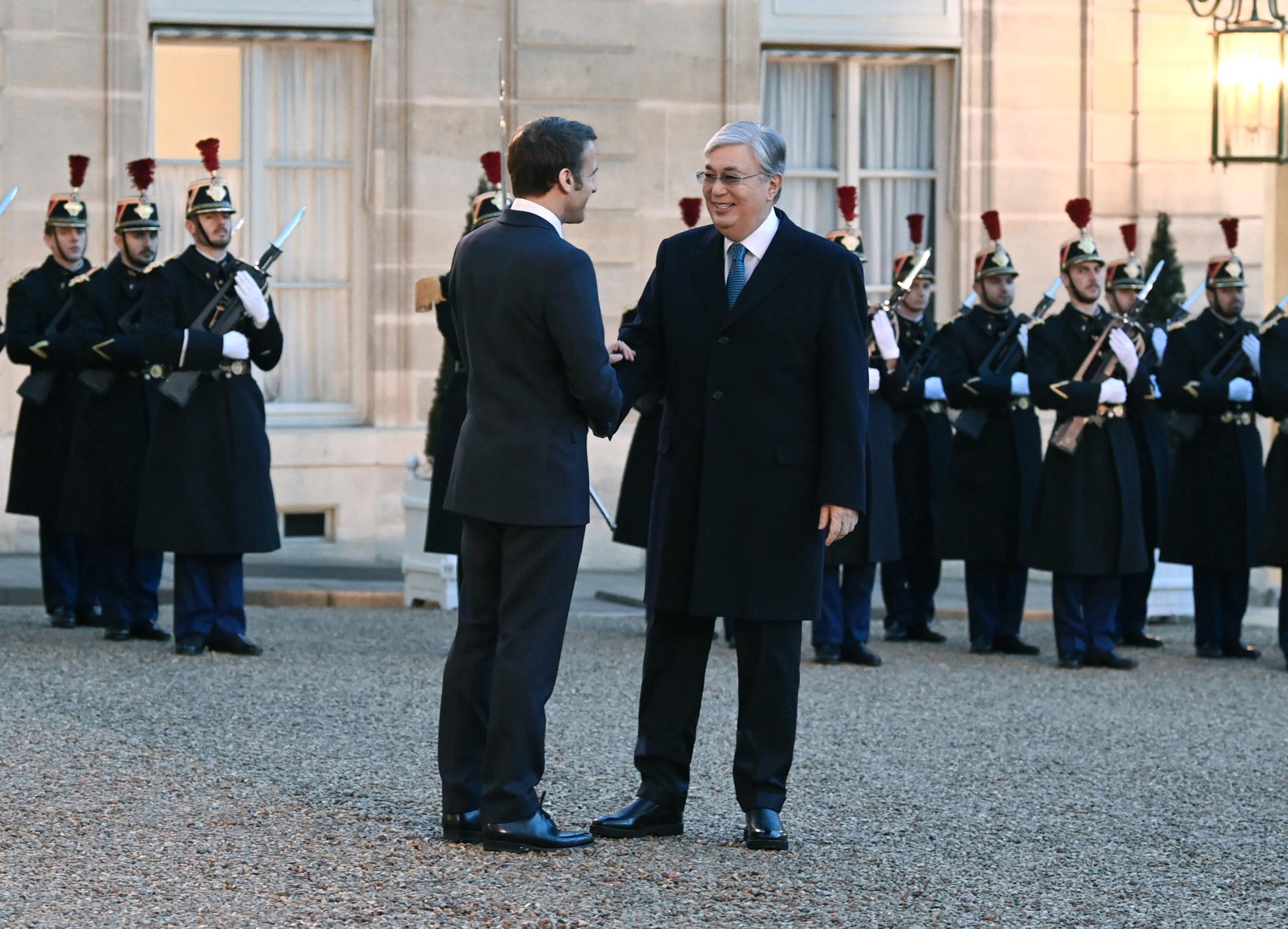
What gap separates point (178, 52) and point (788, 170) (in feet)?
13.1

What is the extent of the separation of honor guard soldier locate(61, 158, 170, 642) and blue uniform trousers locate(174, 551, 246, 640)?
2.01ft

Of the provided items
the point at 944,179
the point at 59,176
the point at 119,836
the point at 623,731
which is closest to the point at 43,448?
the point at 59,176

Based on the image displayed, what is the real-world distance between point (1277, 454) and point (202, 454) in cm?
483

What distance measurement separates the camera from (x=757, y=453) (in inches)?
229

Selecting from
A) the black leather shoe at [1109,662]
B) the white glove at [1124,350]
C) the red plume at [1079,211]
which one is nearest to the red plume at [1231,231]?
the red plume at [1079,211]

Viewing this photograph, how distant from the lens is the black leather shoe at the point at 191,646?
30.6 ft

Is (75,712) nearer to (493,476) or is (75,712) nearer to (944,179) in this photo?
(493,476)

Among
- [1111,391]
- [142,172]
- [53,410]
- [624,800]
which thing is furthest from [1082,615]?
[53,410]

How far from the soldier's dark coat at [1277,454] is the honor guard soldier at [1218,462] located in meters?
0.13

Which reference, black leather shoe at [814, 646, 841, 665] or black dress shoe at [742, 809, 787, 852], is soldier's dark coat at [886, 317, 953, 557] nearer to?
black leather shoe at [814, 646, 841, 665]

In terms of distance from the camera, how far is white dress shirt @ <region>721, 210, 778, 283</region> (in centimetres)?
586

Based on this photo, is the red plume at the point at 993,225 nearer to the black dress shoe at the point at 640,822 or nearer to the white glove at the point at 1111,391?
the white glove at the point at 1111,391

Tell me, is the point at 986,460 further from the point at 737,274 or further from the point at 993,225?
the point at 737,274

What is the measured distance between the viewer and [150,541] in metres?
9.46
